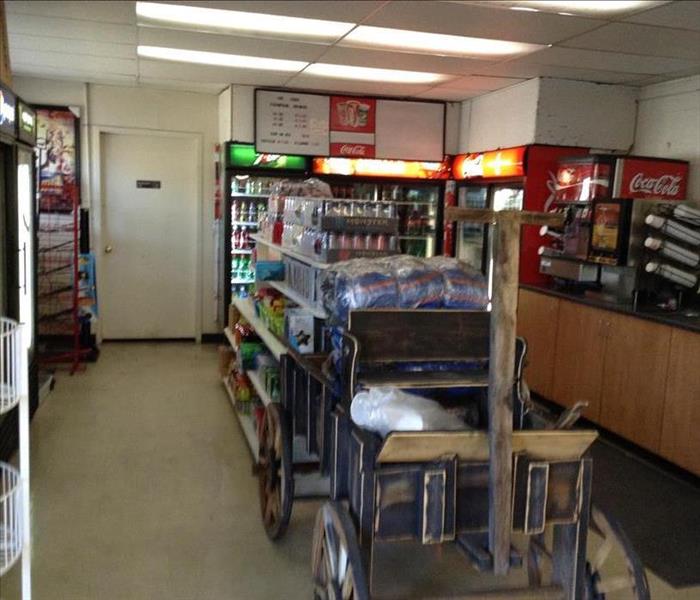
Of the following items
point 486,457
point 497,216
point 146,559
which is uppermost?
point 497,216

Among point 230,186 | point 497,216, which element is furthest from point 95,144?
point 497,216

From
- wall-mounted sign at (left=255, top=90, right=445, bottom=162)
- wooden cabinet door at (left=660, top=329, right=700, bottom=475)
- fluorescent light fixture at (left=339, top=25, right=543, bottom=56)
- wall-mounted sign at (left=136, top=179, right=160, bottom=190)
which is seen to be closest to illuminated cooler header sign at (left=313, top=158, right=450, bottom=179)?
wall-mounted sign at (left=255, top=90, right=445, bottom=162)

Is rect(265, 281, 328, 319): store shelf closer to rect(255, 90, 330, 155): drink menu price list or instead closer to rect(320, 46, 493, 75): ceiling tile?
rect(320, 46, 493, 75): ceiling tile

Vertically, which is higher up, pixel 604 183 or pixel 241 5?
pixel 241 5

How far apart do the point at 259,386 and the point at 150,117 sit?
4.19 metres

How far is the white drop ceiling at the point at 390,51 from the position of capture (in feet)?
13.0

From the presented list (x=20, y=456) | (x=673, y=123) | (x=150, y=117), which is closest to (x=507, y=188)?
(x=673, y=123)

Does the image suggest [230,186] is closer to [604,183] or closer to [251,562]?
[604,183]

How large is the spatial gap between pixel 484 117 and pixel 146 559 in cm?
516

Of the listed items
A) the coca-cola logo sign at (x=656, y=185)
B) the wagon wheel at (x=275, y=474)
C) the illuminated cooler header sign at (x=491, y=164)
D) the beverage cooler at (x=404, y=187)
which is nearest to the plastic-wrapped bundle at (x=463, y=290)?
the wagon wheel at (x=275, y=474)

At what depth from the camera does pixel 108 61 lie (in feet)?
19.4

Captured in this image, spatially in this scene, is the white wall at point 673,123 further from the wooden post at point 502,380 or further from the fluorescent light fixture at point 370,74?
the wooden post at point 502,380

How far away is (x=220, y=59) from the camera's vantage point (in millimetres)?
5645

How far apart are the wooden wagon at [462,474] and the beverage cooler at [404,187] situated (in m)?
4.63
